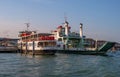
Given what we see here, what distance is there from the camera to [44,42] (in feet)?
219

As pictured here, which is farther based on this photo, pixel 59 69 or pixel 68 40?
pixel 68 40

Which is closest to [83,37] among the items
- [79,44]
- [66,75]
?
[79,44]

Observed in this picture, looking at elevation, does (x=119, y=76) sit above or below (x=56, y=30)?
below

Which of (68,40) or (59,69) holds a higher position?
(68,40)

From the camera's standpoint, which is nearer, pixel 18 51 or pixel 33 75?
pixel 33 75

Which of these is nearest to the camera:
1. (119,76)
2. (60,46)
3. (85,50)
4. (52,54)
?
(119,76)

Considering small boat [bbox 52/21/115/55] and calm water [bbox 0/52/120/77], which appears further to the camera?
small boat [bbox 52/21/115/55]

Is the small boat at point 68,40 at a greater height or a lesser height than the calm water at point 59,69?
greater

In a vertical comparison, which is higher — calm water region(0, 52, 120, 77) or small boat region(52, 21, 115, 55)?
small boat region(52, 21, 115, 55)

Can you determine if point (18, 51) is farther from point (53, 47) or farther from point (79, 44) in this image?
point (53, 47)

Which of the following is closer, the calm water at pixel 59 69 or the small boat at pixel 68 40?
the calm water at pixel 59 69

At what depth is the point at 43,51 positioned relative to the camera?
65.0 metres

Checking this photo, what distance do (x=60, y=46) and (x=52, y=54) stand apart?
725 inches

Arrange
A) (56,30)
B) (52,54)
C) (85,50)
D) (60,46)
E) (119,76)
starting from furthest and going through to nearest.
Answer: (56,30)
(60,46)
(85,50)
(52,54)
(119,76)
